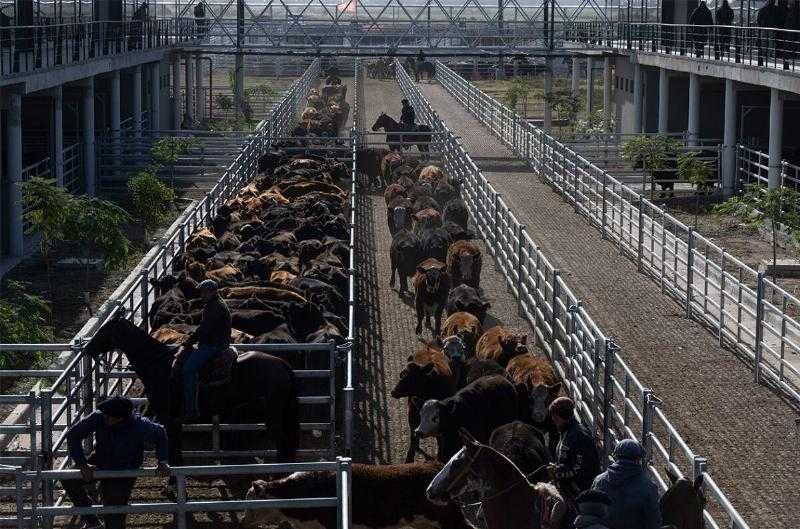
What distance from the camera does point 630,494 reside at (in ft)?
31.2

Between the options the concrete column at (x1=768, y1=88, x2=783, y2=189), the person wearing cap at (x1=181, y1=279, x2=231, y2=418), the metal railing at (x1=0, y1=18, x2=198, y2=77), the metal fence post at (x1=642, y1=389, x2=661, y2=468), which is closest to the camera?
the metal fence post at (x1=642, y1=389, x2=661, y2=468)

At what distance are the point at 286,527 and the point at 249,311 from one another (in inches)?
201

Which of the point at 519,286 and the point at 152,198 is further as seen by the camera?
the point at 152,198

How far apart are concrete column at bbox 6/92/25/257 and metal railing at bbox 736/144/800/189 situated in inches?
581

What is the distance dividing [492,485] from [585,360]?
16.8 feet

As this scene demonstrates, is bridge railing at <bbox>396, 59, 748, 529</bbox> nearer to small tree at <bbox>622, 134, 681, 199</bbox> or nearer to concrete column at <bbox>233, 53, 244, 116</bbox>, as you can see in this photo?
small tree at <bbox>622, 134, 681, 199</bbox>

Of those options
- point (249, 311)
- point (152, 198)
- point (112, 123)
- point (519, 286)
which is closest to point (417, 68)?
point (112, 123)

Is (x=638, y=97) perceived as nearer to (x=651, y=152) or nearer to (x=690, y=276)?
(x=651, y=152)

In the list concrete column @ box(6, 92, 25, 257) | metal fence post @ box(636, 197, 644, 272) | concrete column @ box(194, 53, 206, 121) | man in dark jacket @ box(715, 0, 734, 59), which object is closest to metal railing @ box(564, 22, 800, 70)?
man in dark jacket @ box(715, 0, 734, 59)

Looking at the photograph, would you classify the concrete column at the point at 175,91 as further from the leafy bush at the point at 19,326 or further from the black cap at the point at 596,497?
the black cap at the point at 596,497

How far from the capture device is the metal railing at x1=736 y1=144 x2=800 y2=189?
3241 centimetres

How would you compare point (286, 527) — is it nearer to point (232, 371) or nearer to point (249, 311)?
point (232, 371)

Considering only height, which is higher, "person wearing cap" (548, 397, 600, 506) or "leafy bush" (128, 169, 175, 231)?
"leafy bush" (128, 169, 175, 231)

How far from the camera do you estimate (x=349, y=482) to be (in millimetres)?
10203
